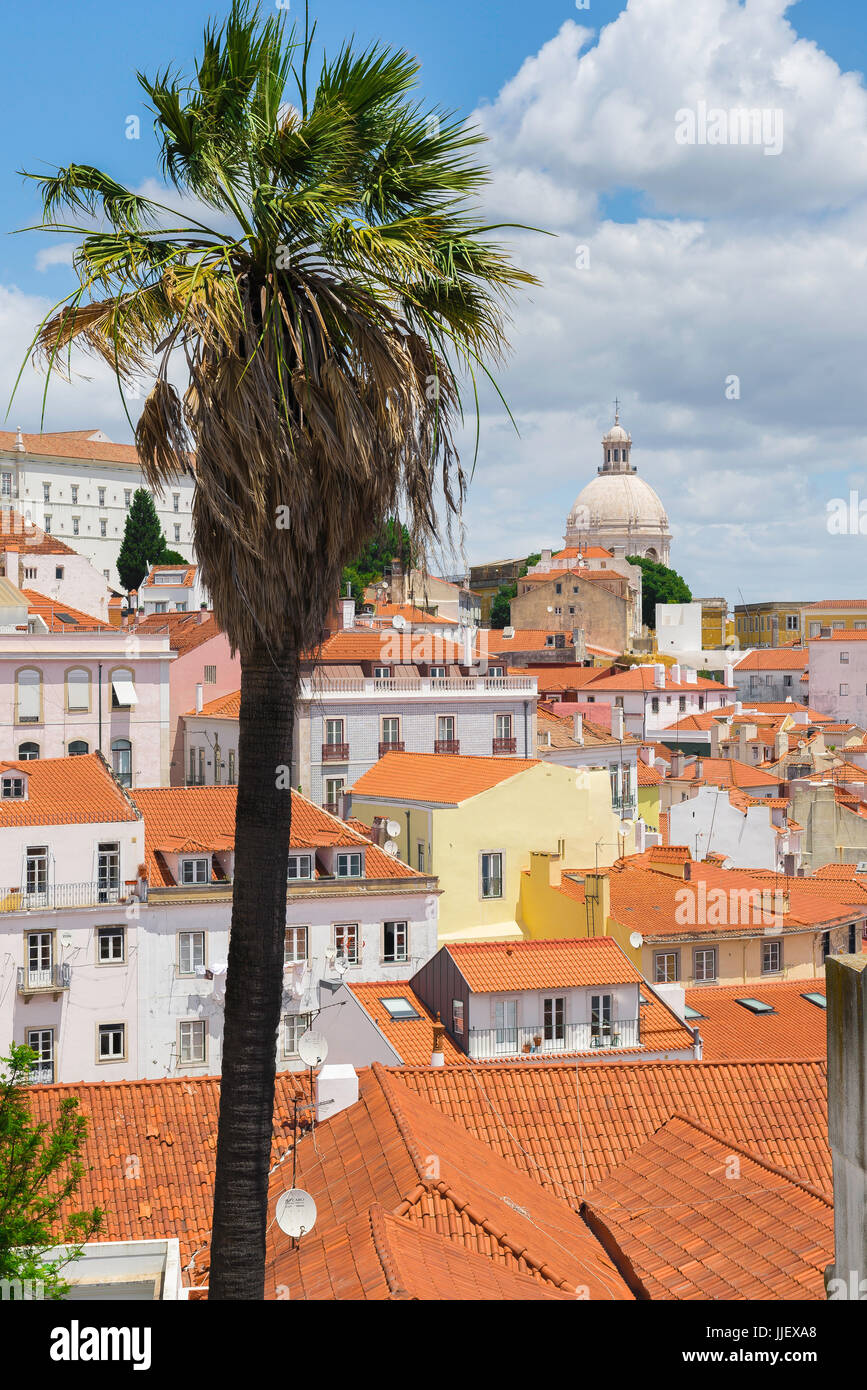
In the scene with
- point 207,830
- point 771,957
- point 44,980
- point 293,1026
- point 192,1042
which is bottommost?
point 192,1042

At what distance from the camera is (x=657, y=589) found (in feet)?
568

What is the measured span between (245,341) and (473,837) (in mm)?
35489

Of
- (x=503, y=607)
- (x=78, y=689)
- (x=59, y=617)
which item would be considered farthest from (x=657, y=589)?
(x=78, y=689)

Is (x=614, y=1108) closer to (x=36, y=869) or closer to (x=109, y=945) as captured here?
(x=109, y=945)

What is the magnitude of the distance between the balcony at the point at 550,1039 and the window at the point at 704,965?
891 cm

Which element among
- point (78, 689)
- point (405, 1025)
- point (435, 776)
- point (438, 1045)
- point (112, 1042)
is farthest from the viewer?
point (78, 689)

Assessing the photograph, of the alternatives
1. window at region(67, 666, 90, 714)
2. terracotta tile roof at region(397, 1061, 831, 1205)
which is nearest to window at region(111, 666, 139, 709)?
window at region(67, 666, 90, 714)

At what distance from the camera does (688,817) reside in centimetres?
5538

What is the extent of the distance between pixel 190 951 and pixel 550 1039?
11112 mm

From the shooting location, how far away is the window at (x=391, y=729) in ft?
186

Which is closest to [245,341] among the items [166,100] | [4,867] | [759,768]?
[166,100]

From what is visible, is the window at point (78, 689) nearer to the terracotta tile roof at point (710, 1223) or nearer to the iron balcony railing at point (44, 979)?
the iron balcony railing at point (44, 979)

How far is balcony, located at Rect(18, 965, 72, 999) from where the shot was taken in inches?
1334

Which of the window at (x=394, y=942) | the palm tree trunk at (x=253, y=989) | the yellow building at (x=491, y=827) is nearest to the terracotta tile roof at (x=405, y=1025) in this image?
the window at (x=394, y=942)
